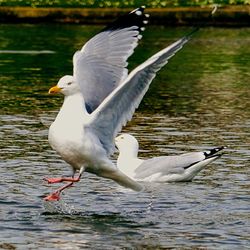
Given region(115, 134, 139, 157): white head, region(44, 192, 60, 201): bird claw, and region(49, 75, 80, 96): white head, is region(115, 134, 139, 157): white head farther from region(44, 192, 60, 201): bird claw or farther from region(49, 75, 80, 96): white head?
region(49, 75, 80, 96): white head

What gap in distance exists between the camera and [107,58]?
13.7m

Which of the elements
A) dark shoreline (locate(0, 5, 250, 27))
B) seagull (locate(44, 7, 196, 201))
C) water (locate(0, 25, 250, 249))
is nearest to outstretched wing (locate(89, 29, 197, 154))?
seagull (locate(44, 7, 196, 201))

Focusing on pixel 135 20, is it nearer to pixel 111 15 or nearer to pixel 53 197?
pixel 53 197

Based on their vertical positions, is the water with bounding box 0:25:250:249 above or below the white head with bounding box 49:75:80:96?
below

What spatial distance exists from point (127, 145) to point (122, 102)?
3.01 meters

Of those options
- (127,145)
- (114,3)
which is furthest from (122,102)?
(114,3)

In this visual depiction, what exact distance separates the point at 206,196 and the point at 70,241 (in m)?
2.87

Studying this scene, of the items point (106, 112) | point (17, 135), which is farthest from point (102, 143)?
point (17, 135)

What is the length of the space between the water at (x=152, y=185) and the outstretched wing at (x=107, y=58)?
128 cm

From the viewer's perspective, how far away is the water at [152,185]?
1158cm

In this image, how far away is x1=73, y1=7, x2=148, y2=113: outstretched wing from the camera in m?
13.3

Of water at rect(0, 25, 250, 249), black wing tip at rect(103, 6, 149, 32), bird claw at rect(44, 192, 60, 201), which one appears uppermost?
black wing tip at rect(103, 6, 149, 32)

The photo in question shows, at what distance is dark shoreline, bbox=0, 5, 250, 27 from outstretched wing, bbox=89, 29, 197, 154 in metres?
29.2

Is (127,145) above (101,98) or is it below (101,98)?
below
